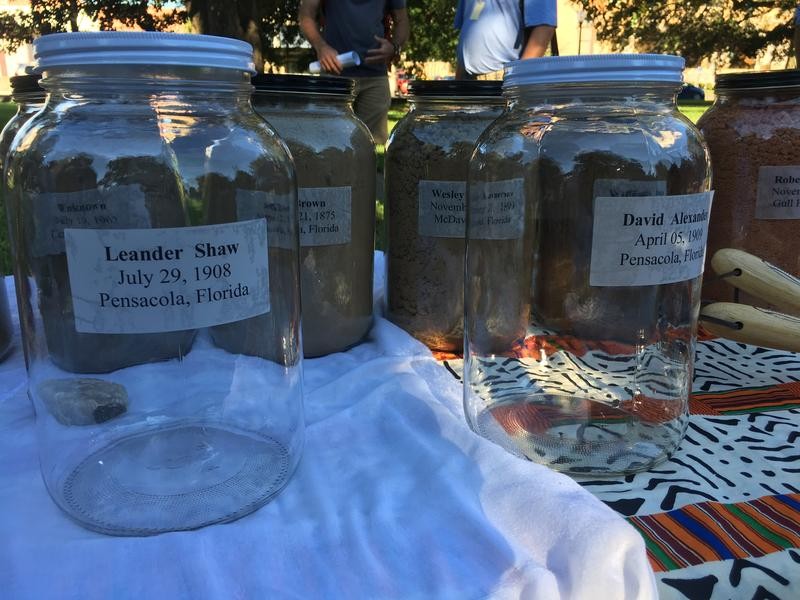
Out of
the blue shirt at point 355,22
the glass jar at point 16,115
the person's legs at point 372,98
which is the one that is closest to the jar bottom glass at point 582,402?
the glass jar at point 16,115

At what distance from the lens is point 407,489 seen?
42 centimetres

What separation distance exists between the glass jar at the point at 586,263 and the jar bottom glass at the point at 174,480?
0.17 m

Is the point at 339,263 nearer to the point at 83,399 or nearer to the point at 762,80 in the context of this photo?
the point at 83,399

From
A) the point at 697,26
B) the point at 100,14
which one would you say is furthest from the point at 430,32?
the point at 100,14

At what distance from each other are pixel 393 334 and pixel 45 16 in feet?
19.5

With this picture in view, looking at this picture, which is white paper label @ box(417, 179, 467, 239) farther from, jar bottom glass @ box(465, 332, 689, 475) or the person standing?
the person standing

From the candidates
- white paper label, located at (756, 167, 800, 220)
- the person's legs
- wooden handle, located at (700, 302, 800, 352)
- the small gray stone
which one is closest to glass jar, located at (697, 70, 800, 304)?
white paper label, located at (756, 167, 800, 220)

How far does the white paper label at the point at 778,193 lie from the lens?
66 cm

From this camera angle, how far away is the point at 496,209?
0.56 meters

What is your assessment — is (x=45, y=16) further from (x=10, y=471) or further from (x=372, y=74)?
(x=10, y=471)

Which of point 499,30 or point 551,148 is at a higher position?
point 499,30

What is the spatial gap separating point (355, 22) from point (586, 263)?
147 cm

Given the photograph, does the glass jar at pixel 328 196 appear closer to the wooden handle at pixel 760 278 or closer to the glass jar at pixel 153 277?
the glass jar at pixel 153 277

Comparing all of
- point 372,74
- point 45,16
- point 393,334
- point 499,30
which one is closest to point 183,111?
point 393,334
